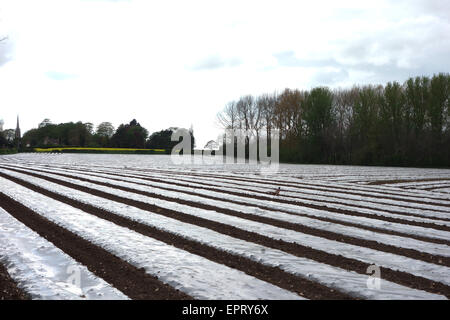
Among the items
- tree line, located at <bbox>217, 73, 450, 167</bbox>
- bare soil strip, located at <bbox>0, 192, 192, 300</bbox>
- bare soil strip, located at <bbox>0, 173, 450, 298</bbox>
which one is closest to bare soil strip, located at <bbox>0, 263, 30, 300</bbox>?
bare soil strip, located at <bbox>0, 192, 192, 300</bbox>

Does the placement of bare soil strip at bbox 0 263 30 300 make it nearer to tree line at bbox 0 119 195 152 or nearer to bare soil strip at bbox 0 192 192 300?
bare soil strip at bbox 0 192 192 300

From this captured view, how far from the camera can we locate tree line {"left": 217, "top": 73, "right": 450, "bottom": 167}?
30594mm

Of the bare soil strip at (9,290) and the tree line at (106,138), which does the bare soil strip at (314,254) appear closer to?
the bare soil strip at (9,290)

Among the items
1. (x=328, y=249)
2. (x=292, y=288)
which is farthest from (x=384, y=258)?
(x=292, y=288)

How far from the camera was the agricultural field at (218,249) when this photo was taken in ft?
10.8

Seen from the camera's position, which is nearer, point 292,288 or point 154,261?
point 292,288

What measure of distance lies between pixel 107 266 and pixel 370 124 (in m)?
33.7

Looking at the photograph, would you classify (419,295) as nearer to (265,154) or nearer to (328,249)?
(328,249)

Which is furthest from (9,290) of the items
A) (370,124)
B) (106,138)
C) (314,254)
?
(106,138)

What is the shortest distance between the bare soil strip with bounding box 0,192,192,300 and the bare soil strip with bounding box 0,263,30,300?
2.08ft

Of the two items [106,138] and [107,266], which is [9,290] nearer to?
[107,266]

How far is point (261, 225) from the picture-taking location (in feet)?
19.1

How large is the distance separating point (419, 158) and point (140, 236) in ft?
98.6

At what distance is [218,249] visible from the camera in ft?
14.6
